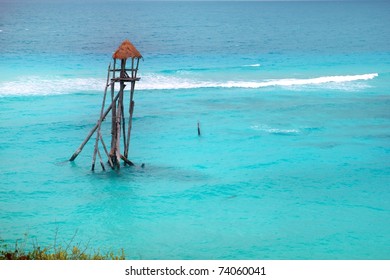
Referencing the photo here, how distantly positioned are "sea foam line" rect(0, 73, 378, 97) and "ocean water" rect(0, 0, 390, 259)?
146 millimetres

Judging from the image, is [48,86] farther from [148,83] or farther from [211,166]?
[211,166]

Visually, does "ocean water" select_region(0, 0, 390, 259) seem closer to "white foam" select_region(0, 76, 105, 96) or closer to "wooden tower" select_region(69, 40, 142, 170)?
"white foam" select_region(0, 76, 105, 96)

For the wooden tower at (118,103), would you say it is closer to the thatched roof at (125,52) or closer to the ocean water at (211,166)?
the thatched roof at (125,52)

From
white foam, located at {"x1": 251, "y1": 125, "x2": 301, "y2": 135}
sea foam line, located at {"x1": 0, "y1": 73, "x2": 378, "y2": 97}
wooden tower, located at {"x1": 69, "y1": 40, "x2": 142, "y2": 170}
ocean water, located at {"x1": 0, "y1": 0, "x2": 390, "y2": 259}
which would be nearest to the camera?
ocean water, located at {"x1": 0, "y1": 0, "x2": 390, "y2": 259}

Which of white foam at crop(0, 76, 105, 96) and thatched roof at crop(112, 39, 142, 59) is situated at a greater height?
thatched roof at crop(112, 39, 142, 59)

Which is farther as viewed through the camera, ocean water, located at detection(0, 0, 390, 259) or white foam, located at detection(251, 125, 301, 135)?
white foam, located at detection(251, 125, 301, 135)

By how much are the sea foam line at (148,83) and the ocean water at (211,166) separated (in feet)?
0.48

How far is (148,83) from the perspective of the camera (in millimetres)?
50812

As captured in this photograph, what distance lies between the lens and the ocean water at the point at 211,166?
754 inches

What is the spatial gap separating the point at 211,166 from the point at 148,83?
25.3 m

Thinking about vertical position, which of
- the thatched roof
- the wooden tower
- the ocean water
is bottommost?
the ocean water

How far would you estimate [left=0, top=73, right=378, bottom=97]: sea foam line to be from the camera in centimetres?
4675

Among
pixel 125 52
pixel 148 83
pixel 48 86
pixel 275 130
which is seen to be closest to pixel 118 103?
pixel 125 52

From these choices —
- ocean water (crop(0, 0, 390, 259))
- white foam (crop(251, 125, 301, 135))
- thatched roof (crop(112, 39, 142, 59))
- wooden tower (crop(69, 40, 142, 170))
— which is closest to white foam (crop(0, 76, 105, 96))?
ocean water (crop(0, 0, 390, 259))
